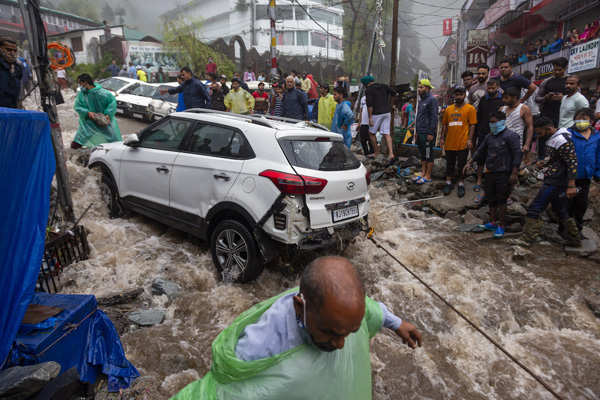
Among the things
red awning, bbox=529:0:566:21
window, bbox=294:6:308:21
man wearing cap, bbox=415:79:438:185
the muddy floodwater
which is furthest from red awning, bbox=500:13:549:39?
window, bbox=294:6:308:21

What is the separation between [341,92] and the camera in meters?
8.86

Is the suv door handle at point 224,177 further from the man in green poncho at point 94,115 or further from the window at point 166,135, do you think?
the man in green poncho at point 94,115

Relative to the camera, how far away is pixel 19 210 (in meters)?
2.27

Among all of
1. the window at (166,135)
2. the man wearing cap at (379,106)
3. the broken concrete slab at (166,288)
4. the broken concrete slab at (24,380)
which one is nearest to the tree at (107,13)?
the man wearing cap at (379,106)

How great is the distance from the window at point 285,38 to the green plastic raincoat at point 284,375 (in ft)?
188

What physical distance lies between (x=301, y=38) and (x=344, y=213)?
2147 inches

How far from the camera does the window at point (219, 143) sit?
160 inches

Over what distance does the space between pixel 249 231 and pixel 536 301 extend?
11.4ft

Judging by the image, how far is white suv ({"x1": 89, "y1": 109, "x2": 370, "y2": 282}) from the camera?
374 centimetres

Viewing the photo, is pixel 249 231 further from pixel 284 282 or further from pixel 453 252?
pixel 453 252

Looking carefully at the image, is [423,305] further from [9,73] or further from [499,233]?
[9,73]

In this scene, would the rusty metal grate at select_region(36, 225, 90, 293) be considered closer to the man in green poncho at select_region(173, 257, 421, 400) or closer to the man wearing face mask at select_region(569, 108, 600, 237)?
the man in green poncho at select_region(173, 257, 421, 400)

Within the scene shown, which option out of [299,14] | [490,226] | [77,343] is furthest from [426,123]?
[299,14]

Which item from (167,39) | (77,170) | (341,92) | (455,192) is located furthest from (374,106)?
(167,39)
